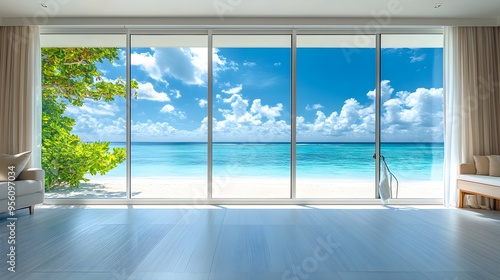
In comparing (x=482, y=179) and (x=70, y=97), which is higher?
(x=70, y=97)

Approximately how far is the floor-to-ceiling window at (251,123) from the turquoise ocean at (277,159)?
36 mm

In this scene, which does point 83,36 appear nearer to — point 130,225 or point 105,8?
point 105,8

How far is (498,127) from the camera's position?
4.61m

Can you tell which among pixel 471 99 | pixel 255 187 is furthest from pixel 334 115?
pixel 471 99

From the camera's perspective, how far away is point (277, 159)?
1119 cm

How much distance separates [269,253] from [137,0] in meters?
3.51

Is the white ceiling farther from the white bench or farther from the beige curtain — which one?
the white bench

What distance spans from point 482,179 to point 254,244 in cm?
323

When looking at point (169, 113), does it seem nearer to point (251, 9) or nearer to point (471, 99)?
point (251, 9)

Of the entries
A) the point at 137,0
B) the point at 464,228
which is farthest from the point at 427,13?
the point at 137,0

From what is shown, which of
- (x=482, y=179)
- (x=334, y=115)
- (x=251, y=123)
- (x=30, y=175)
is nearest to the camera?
(x=482, y=179)

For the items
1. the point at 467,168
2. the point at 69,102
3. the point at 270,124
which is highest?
the point at 69,102

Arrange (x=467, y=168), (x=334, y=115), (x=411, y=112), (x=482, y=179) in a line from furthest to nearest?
(x=334, y=115) < (x=411, y=112) < (x=467, y=168) < (x=482, y=179)

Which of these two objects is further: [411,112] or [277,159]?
[277,159]
